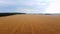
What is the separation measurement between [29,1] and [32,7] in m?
0.08

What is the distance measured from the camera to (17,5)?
107 cm

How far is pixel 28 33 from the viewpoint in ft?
0.84

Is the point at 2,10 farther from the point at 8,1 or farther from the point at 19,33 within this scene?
the point at 19,33

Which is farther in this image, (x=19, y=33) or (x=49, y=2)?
(x=49, y=2)

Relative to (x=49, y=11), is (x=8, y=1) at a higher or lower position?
higher

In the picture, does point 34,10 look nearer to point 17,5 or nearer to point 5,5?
point 17,5

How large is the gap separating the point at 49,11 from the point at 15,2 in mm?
373

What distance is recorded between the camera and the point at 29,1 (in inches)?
42.5

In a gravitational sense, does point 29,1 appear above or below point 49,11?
above

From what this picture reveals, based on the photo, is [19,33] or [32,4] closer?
[19,33]

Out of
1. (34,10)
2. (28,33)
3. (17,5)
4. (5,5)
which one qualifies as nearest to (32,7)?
(34,10)

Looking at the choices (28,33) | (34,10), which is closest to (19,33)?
(28,33)

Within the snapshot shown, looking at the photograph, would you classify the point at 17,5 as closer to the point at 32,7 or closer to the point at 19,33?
the point at 32,7

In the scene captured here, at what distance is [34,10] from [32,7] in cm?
4
